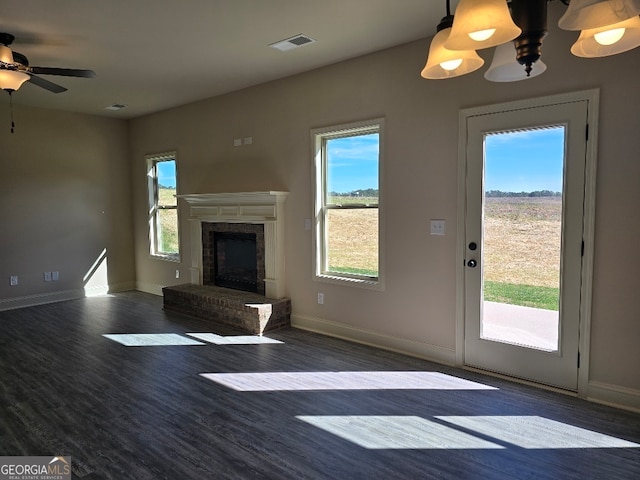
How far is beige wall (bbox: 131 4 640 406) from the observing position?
2.79 metres

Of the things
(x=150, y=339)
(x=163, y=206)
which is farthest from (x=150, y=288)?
(x=150, y=339)

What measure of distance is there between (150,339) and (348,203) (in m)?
2.51

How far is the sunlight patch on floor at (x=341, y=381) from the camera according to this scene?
3.16 meters

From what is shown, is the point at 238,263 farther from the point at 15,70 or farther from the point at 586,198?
the point at 586,198

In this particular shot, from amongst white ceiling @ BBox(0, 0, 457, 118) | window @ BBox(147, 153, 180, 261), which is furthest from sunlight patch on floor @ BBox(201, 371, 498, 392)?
window @ BBox(147, 153, 180, 261)

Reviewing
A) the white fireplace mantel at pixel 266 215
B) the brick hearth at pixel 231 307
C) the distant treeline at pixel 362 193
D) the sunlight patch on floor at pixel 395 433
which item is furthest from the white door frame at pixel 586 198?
the brick hearth at pixel 231 307

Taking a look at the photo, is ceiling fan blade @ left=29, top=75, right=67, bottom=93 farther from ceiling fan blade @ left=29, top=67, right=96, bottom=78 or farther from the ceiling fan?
ceiling fan blade @ left=29, top=67, right=96, bottom=78

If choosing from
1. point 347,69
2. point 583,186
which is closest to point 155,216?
point 347,69

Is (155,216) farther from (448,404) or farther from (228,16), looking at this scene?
(448,404)

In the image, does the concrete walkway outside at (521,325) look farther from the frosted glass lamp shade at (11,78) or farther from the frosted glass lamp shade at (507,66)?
the frosted glass lamp shade at (11,78)

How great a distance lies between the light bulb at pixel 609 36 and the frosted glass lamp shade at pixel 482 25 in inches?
16.5

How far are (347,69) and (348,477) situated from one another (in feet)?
11.5

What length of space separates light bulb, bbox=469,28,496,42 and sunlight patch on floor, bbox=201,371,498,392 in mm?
2508

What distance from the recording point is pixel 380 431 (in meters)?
2.54
